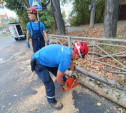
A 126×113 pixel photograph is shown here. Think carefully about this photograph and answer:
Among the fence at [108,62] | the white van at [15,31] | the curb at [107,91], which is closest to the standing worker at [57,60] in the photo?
the curb at [107,91]

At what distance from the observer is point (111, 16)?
339cm

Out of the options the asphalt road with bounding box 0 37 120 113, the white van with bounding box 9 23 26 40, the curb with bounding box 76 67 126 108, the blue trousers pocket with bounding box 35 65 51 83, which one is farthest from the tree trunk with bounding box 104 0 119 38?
the white van with bounding box 9 23 26 40

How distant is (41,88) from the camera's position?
105 inches

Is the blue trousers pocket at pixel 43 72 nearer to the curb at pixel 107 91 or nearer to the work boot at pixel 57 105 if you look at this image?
the work boot at pixel 57 105

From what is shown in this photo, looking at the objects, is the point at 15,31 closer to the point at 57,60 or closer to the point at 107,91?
the point at 57,60

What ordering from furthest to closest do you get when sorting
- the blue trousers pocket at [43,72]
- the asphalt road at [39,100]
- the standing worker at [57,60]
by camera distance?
the asphalt road at [39,100], the blue trousers pocket at [43,72], the standing worker at [57,60]

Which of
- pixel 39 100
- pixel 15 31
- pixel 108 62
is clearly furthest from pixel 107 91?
pixel 15 31

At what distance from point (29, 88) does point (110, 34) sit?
380 cm

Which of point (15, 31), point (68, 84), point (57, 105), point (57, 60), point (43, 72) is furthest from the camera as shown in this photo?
point (15, 31)

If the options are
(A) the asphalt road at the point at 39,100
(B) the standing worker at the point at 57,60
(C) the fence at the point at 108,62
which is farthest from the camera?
(C) the fence at the point at 108,62

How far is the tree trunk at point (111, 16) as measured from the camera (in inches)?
128

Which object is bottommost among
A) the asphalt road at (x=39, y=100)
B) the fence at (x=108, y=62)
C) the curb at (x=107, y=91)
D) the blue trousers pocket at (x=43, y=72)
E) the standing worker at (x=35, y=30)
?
the asphalt road at (x=39, y=100)

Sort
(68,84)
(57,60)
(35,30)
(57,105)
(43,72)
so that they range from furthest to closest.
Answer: (35,30), (57,105), (68,84), (43,72), (57,60)

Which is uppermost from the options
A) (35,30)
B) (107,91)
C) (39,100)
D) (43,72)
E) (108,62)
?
(35,30)
